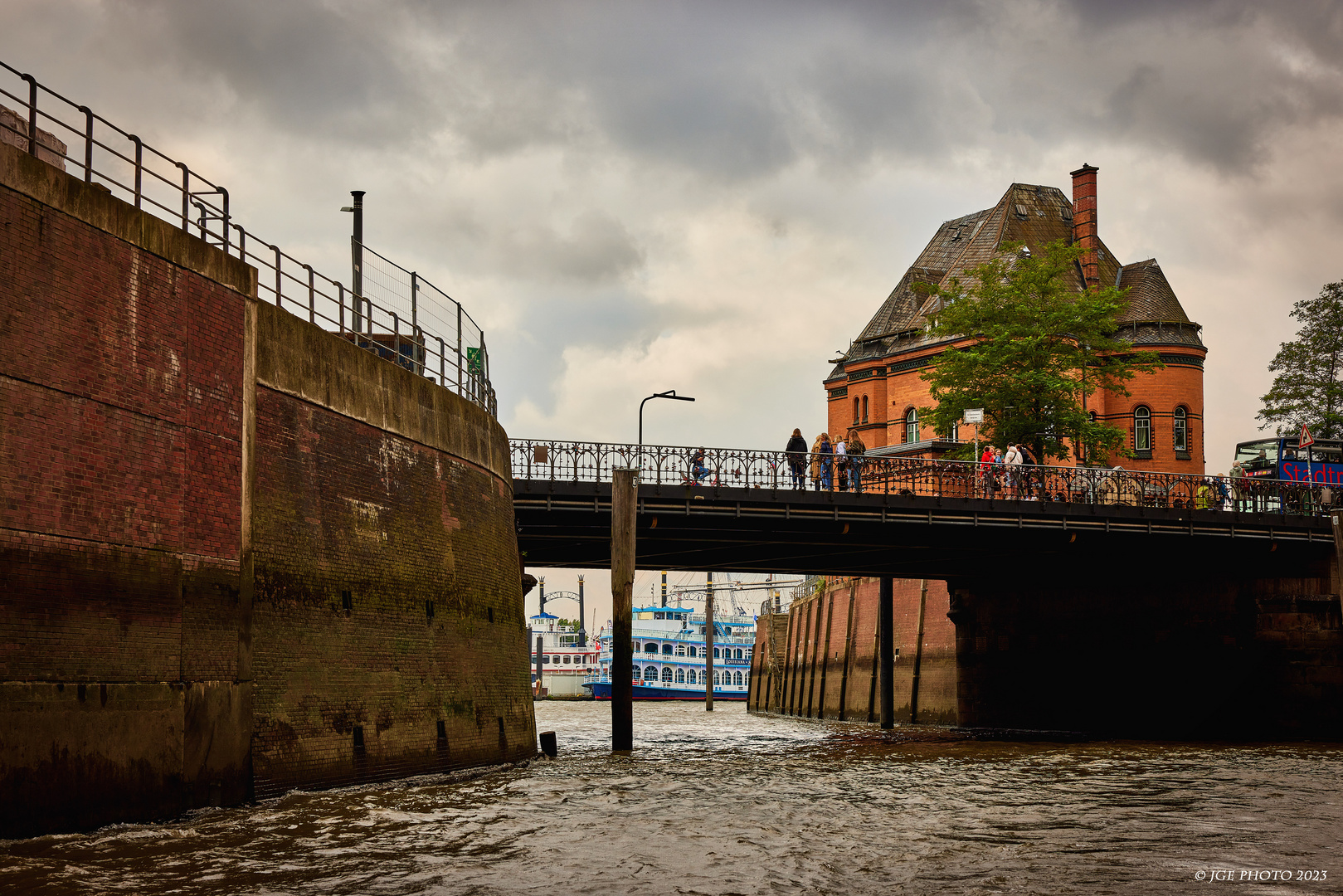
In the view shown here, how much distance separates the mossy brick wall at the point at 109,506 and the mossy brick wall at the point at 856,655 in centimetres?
3461

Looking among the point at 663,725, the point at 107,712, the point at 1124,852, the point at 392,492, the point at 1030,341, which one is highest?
the point at 1030,341

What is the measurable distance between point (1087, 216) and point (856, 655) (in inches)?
1141

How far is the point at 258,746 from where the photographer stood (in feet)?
65.0

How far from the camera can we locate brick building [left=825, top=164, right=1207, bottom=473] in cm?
7119

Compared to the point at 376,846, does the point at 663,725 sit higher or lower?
lower

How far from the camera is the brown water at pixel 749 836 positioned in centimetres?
1445

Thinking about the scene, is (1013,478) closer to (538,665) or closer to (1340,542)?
(1340,542)

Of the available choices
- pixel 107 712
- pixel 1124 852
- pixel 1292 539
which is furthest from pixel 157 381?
pixel 1292 539

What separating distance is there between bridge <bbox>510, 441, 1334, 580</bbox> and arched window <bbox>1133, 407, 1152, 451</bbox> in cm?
2905

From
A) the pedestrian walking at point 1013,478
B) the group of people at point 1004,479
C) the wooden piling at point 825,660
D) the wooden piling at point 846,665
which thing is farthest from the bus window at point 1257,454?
the wooden piling at point 825,660

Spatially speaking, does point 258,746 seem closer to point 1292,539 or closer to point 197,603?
point 197,603

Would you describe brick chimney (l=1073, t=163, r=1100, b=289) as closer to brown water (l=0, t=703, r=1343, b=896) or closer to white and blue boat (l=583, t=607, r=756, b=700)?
white and blue boat (l=583, t=607, r=756, b=700)

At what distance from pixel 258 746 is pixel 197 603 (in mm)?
2293

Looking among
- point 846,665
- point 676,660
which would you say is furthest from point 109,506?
point 676,660
